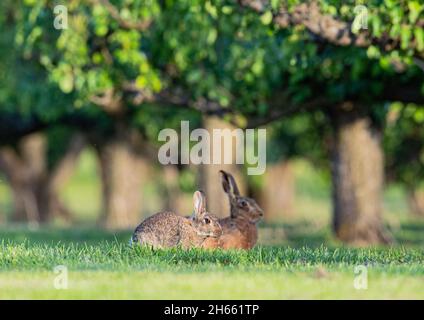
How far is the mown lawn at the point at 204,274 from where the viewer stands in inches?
407

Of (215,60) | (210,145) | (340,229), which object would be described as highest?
(215,60)

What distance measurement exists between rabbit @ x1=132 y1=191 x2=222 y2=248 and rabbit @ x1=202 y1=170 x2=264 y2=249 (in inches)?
41.5

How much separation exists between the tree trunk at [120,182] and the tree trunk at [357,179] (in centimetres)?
970

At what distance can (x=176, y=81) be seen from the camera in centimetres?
2556

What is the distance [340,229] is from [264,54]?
634 centimetres

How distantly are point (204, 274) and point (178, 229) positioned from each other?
2.82 m

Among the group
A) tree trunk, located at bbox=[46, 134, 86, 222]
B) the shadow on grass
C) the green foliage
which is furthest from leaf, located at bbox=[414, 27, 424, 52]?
tree trunk, located at bbox=[46, 134, 86, 222]

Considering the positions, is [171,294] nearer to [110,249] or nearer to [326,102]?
[110,249]

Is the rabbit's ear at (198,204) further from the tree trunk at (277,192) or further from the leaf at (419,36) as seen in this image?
the tree trunk at (277,192)

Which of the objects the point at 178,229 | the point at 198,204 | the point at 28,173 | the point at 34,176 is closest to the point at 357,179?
the point at 198,204

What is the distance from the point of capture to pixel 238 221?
16.2 metres

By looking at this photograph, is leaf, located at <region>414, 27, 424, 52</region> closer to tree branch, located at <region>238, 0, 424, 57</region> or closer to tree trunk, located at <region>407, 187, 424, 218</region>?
tree branch, located at <region>238, 0, 424, 57</region>

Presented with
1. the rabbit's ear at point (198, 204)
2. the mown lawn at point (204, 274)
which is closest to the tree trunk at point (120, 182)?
the rabbit's ear at point (198, 204)
